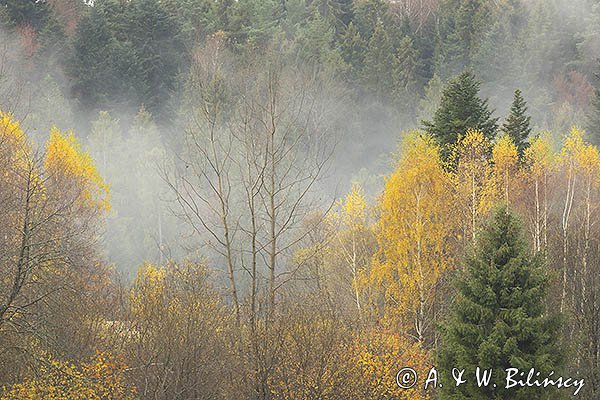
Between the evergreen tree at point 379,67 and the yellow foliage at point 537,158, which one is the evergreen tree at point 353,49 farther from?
the yellow foliage at point 537,158

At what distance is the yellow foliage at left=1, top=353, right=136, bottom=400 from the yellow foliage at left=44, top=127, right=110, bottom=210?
1785 cm

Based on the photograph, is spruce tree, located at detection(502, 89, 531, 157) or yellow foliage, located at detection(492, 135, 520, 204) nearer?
yellow foliage, located at detection(492, 135, 520, 204)

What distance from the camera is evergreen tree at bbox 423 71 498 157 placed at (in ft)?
90.5

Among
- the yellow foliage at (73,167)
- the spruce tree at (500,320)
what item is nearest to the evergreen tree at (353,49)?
the yellow foliage at (73,167)

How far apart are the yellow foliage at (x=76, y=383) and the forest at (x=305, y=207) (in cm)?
7

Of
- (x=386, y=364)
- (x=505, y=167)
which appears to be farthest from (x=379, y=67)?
(x=386, y=364)

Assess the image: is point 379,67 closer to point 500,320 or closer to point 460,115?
point 460,115

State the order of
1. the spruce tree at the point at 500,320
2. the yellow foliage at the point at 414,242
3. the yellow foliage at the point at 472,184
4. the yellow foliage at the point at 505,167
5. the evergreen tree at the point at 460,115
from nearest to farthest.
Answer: the spruce tree at the point at 500,320 → the yellow foliage at the point at 414,242 → the yellow foliage at the point at 472,184 → the yellow foliage at the point at 505,167 → the evergreen tree at the point at 460,115

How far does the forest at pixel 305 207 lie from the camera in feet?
→ 49.3

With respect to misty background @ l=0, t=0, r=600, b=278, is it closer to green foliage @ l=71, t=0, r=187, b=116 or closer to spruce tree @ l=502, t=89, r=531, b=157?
green foliage @ l=71, t=0, r=187, b=116

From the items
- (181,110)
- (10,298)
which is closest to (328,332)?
(10,298)

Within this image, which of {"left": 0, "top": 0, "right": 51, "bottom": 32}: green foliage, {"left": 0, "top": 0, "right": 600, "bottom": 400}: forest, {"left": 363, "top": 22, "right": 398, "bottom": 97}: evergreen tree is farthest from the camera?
{"left": 363, "top": 22, "right": 398, "bottom": 97}: evergreen tree

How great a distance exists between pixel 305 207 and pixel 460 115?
9983mm

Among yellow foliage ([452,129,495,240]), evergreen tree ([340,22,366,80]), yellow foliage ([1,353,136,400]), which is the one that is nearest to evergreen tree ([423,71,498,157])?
yellow foliage ([452,129,495,240])
